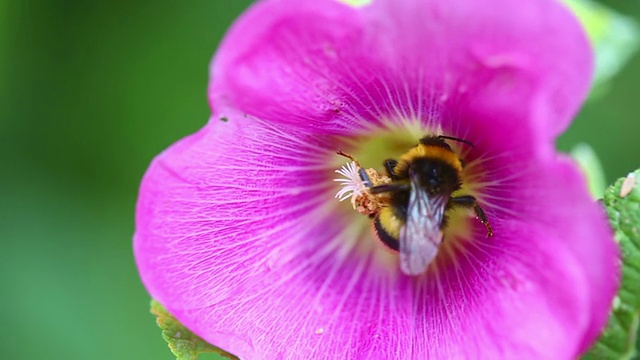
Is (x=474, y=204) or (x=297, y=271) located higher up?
(x=474, y=204)

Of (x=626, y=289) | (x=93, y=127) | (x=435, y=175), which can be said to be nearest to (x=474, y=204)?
(x=435, y=175)

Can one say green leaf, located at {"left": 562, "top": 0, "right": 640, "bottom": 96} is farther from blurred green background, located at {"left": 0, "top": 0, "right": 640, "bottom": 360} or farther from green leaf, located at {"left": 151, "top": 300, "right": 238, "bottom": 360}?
green leaf, located at {"left": 151, "top": 300, "right": 238, "bottom": 360}

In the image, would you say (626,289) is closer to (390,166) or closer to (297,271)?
(390,166)

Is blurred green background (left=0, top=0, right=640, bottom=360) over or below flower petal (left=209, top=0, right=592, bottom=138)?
below

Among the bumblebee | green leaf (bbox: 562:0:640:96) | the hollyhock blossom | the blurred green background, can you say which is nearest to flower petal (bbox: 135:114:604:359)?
the hollyhock blossom

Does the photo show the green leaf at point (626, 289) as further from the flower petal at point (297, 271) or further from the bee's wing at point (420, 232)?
the bee's wing at point (420, 232)

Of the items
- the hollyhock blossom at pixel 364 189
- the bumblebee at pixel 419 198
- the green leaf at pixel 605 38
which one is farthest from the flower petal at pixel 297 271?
the green leaf at pixel 605 38

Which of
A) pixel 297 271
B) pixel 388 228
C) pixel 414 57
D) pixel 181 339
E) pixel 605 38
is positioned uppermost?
pixel 605 38
